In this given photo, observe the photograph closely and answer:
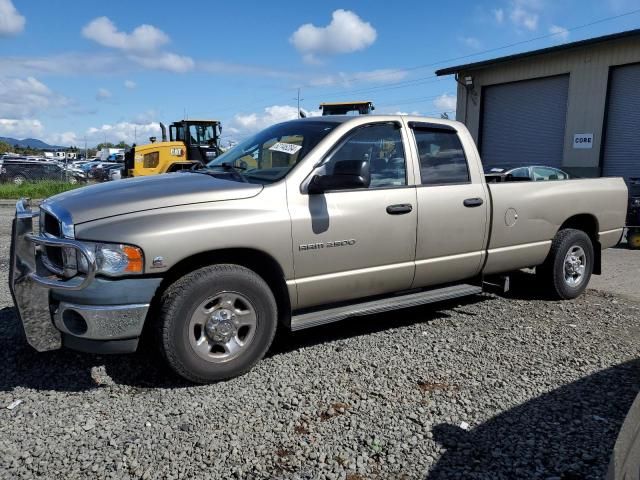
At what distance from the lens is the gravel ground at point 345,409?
286 cm

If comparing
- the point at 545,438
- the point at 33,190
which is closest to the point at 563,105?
the point at 545,438

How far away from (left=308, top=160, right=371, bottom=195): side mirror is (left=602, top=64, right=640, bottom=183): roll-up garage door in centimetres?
1539

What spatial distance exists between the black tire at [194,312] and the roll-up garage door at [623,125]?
16062 mm

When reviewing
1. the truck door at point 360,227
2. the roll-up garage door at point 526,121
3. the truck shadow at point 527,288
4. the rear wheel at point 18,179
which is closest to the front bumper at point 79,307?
the truck door at point 360,227

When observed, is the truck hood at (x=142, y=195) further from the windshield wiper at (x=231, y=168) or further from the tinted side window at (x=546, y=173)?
the tinted side window at (x=546, y=173)

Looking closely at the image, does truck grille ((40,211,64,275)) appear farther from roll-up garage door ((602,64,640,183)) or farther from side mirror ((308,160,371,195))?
roll-up garage door ((602,64,640,183))

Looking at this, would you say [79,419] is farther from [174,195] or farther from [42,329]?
[174,195]

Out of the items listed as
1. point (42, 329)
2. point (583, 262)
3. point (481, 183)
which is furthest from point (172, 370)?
point (583, 262)

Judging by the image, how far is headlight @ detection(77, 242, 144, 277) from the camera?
333 cm

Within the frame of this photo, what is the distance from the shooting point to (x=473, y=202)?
4.93m

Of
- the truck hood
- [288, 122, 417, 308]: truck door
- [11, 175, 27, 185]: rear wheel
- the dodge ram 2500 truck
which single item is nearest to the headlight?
the dodge ram 2500 truck

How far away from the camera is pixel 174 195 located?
3668mm

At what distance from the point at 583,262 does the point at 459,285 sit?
192 centimetres

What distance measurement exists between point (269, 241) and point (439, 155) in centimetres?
197
